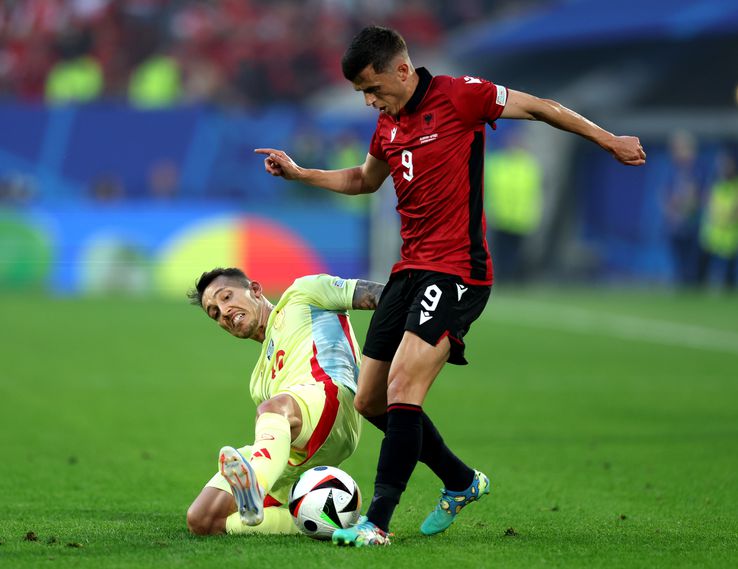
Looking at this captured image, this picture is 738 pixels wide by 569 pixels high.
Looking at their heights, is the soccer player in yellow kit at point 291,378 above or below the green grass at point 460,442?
above

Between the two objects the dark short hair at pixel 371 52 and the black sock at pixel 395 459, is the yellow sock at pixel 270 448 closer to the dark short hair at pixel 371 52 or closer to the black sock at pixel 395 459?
the black sock at pixel 395 459

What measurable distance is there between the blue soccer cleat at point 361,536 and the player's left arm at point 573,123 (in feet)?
5.91

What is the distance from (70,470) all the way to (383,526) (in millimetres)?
3030

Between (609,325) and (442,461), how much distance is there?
39.2 feet

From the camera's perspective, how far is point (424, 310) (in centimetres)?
573

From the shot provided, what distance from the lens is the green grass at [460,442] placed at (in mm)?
5590

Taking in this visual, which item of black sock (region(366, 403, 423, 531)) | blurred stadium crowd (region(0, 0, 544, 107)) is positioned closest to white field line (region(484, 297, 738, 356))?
blurred stadium crowd (region(0, 0, 544, 107))

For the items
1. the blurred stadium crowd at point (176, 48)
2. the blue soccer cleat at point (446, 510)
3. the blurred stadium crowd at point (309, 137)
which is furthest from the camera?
the blurred stadium crowd at point (176, 48)

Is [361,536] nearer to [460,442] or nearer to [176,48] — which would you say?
[460,442]

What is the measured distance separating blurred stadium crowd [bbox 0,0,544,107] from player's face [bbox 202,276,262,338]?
66.5 ft

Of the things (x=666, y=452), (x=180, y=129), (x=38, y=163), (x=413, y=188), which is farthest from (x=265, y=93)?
(x=413, y=188)

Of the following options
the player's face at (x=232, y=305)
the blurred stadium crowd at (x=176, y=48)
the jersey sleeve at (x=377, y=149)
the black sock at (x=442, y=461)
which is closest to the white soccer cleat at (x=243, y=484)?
the black sock at (x=442, y=461)

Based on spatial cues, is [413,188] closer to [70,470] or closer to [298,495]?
[298,495]

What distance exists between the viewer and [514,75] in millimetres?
26375
